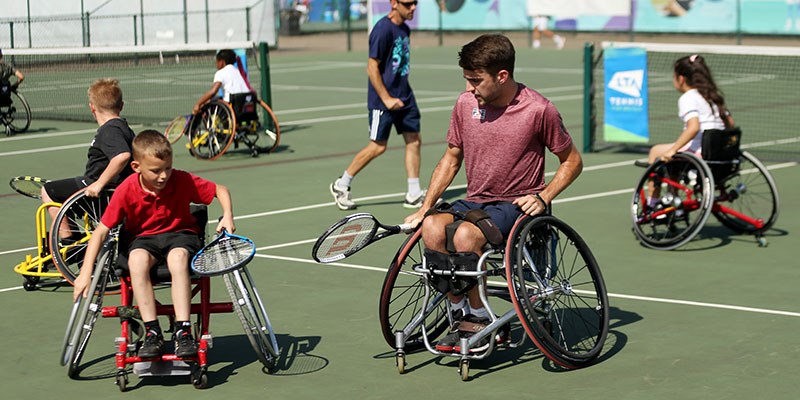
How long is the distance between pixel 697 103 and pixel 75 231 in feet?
15.5

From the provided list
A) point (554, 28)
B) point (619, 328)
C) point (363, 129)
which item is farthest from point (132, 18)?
point (619, 328)

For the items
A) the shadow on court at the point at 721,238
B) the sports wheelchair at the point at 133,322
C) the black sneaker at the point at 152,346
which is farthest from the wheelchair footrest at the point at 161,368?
the shadow on court at the point at 721,238

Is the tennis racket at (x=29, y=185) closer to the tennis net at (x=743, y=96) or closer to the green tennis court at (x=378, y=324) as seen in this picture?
the green tennis court at (x=378, y=324)

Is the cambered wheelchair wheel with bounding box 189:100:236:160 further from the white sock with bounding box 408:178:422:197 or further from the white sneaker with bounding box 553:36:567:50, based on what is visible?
the white sneaker with bounding box 553:36:567:50

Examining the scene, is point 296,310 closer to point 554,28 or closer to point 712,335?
point 712,335

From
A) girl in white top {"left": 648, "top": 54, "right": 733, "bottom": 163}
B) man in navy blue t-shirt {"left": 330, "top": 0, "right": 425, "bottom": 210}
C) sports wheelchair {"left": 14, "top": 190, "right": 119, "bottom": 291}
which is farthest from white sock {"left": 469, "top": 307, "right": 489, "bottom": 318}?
man in navy blue t-shirt {"left": 330, "top": 0, "right": 425, "bottom": 210}

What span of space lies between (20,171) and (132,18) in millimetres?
22299

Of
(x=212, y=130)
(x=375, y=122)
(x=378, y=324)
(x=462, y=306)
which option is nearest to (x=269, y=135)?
(x=212, y=130)

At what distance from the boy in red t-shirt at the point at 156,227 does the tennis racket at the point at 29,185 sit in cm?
266

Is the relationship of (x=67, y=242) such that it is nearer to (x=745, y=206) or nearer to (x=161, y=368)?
(x=161, y=368)

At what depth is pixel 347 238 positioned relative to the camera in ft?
21.7

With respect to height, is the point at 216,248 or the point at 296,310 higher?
the point at 216,248

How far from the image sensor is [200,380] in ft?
21.1

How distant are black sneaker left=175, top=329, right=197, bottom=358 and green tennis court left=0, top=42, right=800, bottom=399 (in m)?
0.20
